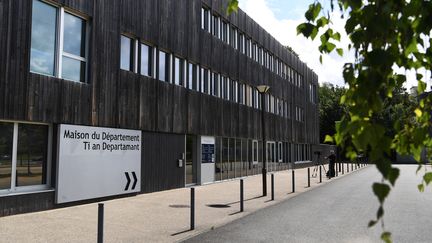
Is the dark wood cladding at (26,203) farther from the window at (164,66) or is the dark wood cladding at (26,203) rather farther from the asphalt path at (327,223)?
the window at (164,66)

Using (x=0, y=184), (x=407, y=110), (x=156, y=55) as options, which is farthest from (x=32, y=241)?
(x=156, y=55)

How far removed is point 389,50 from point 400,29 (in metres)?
0.10

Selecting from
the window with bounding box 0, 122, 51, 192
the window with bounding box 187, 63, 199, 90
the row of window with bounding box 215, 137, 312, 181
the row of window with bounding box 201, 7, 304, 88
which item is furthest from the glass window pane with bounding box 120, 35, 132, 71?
the row of window with bounding box 215, 137, 312, 181

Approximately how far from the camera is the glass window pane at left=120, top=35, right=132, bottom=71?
1648 centimetres

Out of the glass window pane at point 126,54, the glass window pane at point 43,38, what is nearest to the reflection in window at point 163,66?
the glass window pane at point 126,54

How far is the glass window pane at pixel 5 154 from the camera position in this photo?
37.2ft

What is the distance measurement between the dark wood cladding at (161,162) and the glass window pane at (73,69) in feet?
13.5

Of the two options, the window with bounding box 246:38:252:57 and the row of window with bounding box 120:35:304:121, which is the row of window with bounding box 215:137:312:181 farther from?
the window with bounding box 246:38:252:57

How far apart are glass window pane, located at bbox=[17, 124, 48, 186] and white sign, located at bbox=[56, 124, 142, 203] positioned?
0.43 metres

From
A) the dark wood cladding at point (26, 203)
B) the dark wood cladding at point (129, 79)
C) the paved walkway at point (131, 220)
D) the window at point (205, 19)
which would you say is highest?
the window at point (205, 19)

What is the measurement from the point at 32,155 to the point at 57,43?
3360 mm

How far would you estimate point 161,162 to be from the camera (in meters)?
18.5

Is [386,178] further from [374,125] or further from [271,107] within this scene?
[271,107]

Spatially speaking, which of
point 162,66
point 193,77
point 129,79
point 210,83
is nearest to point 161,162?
point 129,79
